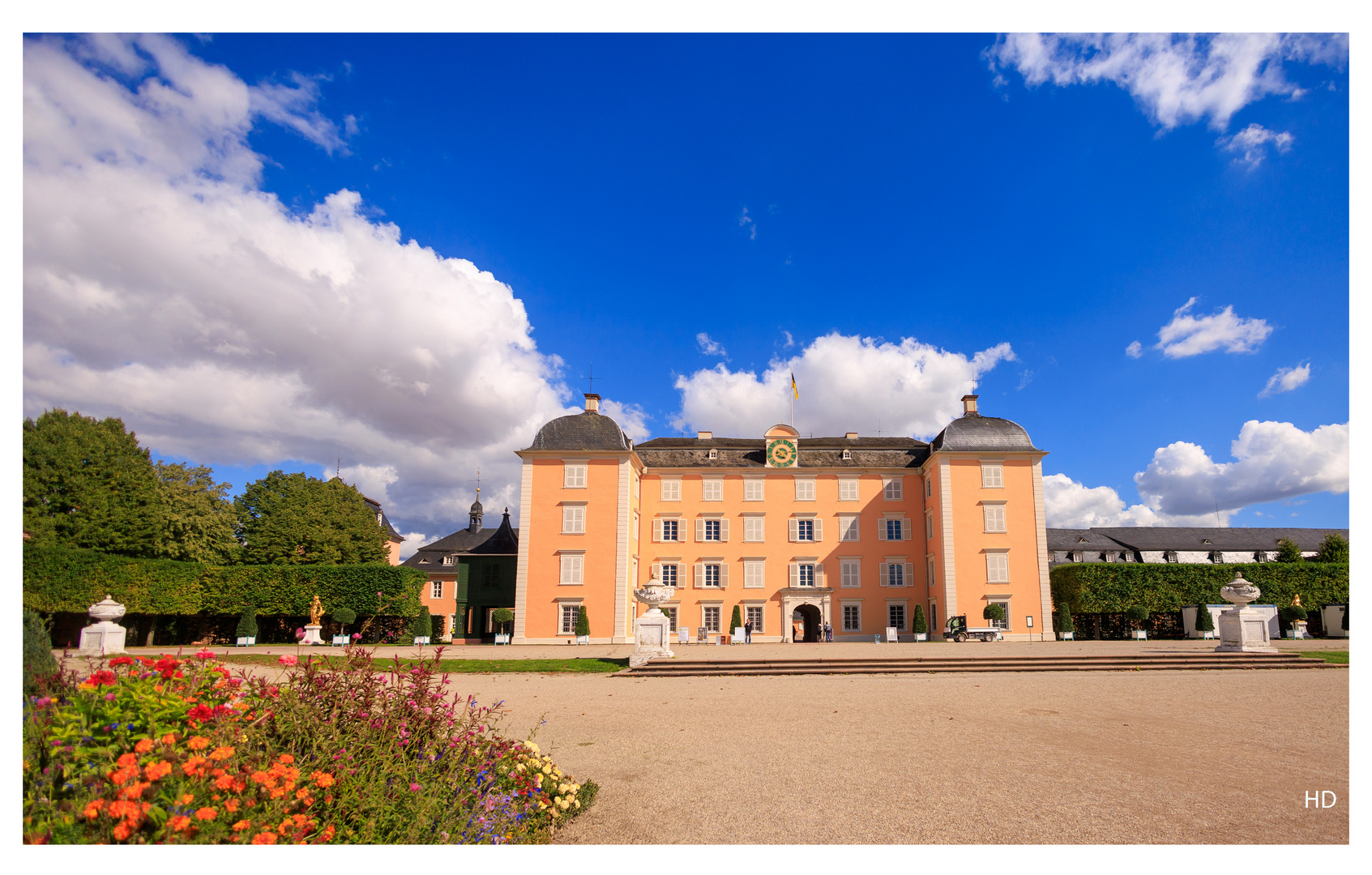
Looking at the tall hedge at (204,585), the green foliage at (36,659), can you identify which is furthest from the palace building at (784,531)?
the green foliage at (36,659)

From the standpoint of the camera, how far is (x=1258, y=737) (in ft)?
27.9

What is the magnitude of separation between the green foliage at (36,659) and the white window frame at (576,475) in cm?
2835

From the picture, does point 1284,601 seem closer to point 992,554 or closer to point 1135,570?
point 1135,570

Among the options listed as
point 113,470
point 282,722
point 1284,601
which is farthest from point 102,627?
point 1284,601

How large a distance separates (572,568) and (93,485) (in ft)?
60.9

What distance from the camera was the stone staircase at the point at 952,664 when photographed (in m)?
17.1

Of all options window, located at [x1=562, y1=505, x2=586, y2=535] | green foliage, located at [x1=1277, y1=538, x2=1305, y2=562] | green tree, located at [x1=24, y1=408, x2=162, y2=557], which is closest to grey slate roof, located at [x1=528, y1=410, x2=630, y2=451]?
window, located at [x1=562, y1=505, x2=586, y2=535]

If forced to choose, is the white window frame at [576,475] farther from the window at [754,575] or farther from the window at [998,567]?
the window at [998,567]

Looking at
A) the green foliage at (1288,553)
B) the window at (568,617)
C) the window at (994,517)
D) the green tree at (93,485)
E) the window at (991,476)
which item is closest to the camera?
the green tree at (93,485)

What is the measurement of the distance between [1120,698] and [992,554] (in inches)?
836

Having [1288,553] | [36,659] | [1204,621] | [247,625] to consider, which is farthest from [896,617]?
[36,659]

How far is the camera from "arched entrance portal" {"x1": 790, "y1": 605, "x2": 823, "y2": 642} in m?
34.6

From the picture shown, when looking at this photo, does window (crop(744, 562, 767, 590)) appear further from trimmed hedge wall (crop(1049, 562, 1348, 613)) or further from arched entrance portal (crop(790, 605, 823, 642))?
trimmed hedge wall (crop(1049, 562, 1348, 613))

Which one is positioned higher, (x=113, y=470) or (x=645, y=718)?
(x=113, y=470)
